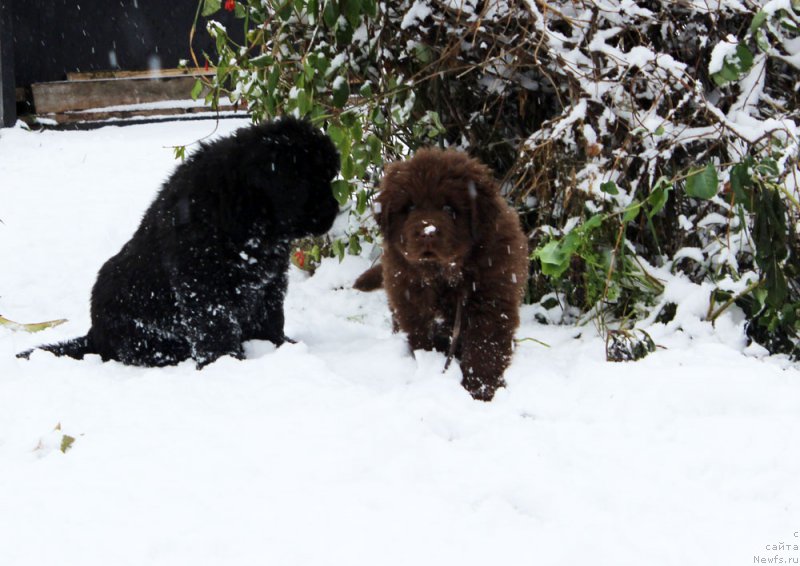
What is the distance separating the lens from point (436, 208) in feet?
8.48

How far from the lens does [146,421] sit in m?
2.16

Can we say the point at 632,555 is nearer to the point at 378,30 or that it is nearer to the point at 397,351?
the point at 397,351

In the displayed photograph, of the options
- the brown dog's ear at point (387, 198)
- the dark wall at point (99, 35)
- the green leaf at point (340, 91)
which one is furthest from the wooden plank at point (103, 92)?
the brown dog's ear at point (387, 198)

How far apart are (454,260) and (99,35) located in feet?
25.0

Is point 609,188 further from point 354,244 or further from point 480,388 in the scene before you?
point 354,244

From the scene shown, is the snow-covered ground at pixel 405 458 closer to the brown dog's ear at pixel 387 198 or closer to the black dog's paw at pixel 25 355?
the black dog's paw at pixel 25 355

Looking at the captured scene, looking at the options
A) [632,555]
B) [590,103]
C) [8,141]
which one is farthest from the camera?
[8,141]

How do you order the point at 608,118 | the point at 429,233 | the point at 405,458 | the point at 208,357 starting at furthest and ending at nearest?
the point at 608,118 → the point at 208,357 → the point at 429,233 → the point at 405,458

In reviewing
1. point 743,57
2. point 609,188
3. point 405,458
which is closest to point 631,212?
point 609,188

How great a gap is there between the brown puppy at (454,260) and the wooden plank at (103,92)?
6561mm

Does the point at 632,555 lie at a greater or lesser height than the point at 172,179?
lesser

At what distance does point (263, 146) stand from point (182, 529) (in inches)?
63.3

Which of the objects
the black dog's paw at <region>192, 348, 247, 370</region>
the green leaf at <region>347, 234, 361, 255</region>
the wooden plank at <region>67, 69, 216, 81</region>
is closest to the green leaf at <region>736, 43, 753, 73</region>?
the green leaf at <region>347, 234, 361, 255</region>

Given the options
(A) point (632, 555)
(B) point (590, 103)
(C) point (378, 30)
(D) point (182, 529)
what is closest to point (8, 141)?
(C) point (378, 30)
